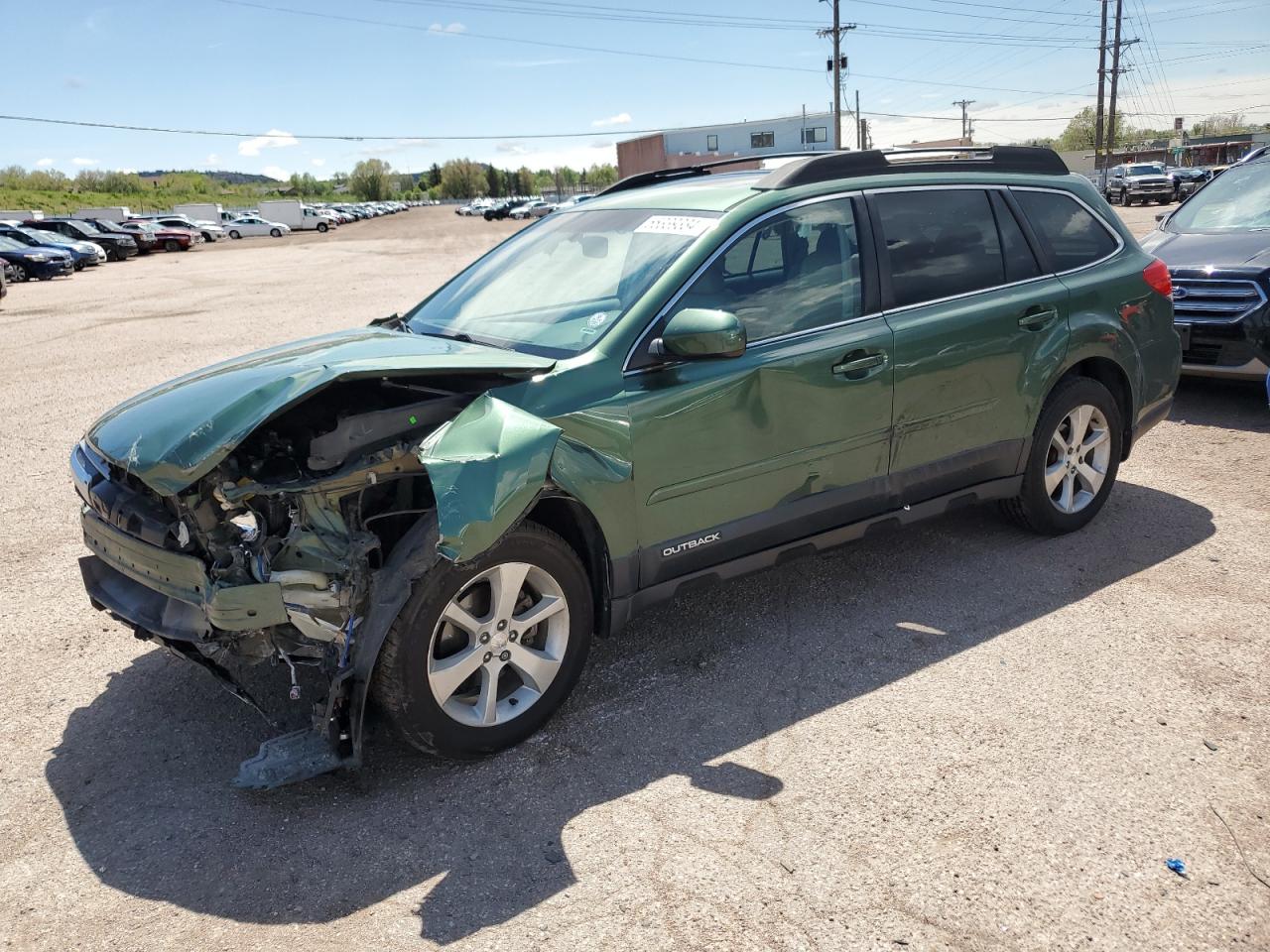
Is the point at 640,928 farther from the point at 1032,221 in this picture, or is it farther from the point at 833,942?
the point at 1032,221

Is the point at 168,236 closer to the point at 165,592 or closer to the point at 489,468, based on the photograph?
the point at 165,592

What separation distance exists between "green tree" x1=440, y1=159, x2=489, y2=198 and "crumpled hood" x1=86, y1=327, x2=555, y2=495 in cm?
13902

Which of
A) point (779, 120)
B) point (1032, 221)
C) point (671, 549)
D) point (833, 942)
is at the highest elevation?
point (779, 120)

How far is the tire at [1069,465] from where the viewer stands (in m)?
4.89

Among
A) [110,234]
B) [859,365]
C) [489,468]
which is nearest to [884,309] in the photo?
[859,365]

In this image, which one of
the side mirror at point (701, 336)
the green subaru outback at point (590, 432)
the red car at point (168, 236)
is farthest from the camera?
the red car at point (168, 236)

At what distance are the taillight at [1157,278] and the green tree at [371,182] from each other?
448ft

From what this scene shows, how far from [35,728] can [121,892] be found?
1217 millimetres

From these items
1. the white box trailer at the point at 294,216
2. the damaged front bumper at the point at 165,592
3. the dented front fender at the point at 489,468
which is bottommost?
the damaged front bumper at the point at 165,592

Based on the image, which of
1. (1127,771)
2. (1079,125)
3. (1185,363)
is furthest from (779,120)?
(1127,771)

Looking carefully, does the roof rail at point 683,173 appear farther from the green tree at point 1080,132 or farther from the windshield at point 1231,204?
the green tree at point 1080,132

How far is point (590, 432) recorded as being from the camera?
338 cm

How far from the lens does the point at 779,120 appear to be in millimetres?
85500

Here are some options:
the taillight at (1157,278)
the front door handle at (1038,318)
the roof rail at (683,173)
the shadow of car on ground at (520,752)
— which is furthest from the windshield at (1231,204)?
the roof rail at (683,173)
